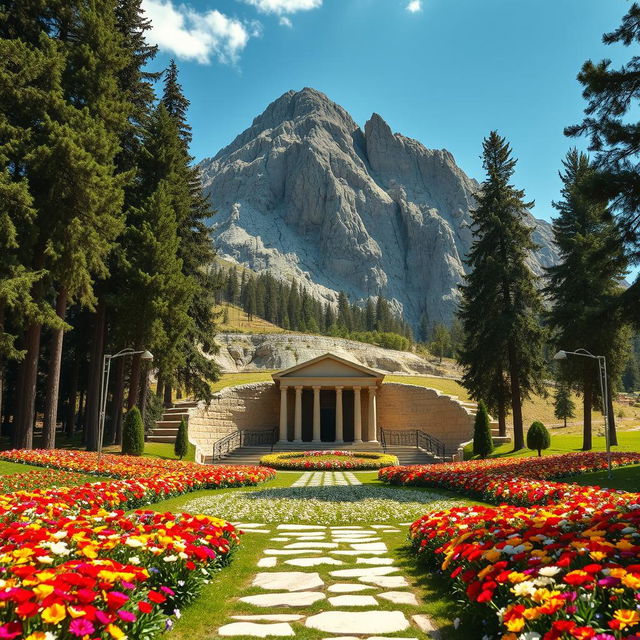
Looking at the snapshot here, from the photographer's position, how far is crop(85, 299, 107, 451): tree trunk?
22.8 meters

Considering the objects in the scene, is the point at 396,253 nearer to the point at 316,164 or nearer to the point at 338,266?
the point at 338,266

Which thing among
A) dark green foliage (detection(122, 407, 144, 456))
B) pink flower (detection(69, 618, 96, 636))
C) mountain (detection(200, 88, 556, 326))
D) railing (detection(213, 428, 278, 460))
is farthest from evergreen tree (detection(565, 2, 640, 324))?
mountain (detection(200, 88, 556, 326))

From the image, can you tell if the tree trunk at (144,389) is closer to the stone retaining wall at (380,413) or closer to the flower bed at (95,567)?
the stone retaining wall at (380,413)

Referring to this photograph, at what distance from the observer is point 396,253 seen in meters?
172

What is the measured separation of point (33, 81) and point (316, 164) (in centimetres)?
15778

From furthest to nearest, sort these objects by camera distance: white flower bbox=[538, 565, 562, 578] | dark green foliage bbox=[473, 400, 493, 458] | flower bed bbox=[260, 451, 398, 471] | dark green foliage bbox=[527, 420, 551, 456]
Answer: dark green foliage bbox=[473, 400, 493, 458] < flower bed bbox=[260, 451, 398, 471] < dark green foliage bbox=[527, 420, 551, 456] < white flower bbox=[538, 565, 562, 578]

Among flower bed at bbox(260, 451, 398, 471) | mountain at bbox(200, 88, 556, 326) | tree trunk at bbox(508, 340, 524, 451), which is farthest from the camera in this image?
mountain at bbox(200, 88, 556, 326)

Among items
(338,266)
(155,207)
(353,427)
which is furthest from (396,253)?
(155,207)

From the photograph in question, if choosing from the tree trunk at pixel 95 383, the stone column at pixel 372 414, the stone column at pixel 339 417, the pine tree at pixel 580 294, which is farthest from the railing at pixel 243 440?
the pine tree at pixel 580 294

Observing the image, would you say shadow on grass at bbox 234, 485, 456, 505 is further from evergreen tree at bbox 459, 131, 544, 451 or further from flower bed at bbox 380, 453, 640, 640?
evergreen tree at bbox 459, 131, 544, 451

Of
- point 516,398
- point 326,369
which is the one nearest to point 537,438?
point 516,398

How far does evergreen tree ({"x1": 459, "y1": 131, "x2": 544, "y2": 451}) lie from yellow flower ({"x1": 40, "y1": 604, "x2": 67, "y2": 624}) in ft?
85.6

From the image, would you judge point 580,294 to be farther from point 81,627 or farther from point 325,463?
point 81,627

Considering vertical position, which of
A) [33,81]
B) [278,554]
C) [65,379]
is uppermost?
[33,81]
